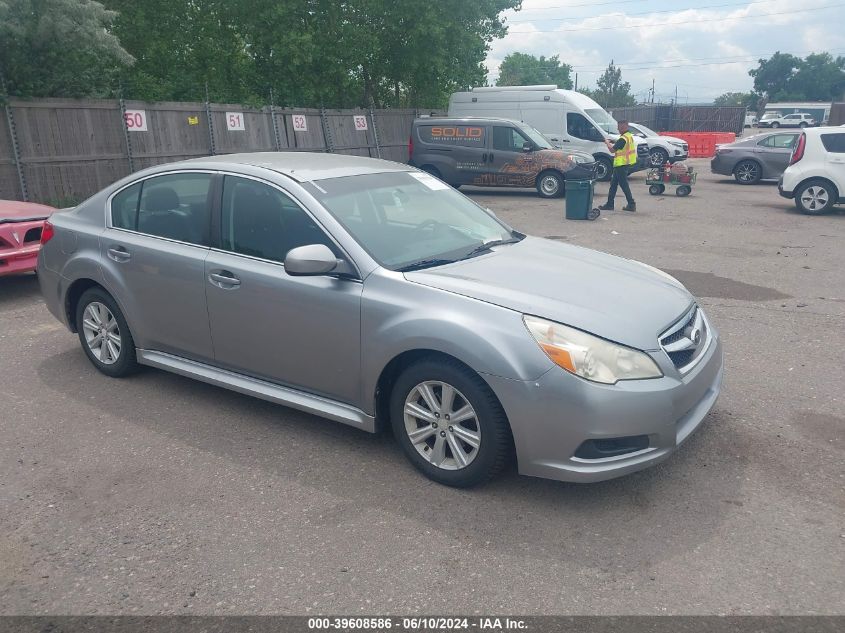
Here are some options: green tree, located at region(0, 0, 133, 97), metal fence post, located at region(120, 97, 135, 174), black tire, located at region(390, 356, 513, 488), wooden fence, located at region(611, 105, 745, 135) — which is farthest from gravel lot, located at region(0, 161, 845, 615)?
wooden fence, located at region(611, 105, 745, 135)

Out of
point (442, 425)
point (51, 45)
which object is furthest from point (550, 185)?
point (442, 425)

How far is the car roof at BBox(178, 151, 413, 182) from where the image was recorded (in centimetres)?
464

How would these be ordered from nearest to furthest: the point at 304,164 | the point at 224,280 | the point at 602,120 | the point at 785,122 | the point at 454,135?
the point at 224,280 < the point at 304,164 < the point at 454,135 < the point at 602,120 < the point at 785,122

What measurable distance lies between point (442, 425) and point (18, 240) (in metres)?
6.13

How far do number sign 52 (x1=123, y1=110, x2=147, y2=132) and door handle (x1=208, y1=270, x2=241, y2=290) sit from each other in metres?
12.6

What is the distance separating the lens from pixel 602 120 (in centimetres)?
2180

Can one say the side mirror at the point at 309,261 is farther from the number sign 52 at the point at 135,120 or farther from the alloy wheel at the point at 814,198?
the alloy wheel at the point at 814,198

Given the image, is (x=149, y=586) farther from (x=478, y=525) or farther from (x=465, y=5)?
(x=465, y=5)

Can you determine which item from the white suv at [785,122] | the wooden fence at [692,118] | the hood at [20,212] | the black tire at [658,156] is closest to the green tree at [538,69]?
the white suv at [785,122]

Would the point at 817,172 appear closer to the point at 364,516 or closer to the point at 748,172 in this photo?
the point at 748,172

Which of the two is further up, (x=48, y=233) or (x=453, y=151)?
(x=48, y=233)

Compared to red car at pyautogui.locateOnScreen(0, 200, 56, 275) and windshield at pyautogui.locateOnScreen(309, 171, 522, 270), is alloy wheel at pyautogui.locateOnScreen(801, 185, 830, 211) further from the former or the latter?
red car at pyautogui.locateOnScreen(0, 200, 56, 275)

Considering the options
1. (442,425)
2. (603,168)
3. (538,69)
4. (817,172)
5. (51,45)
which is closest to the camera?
(442,425)

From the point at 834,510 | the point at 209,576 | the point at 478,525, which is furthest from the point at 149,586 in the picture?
the point at 834,510
